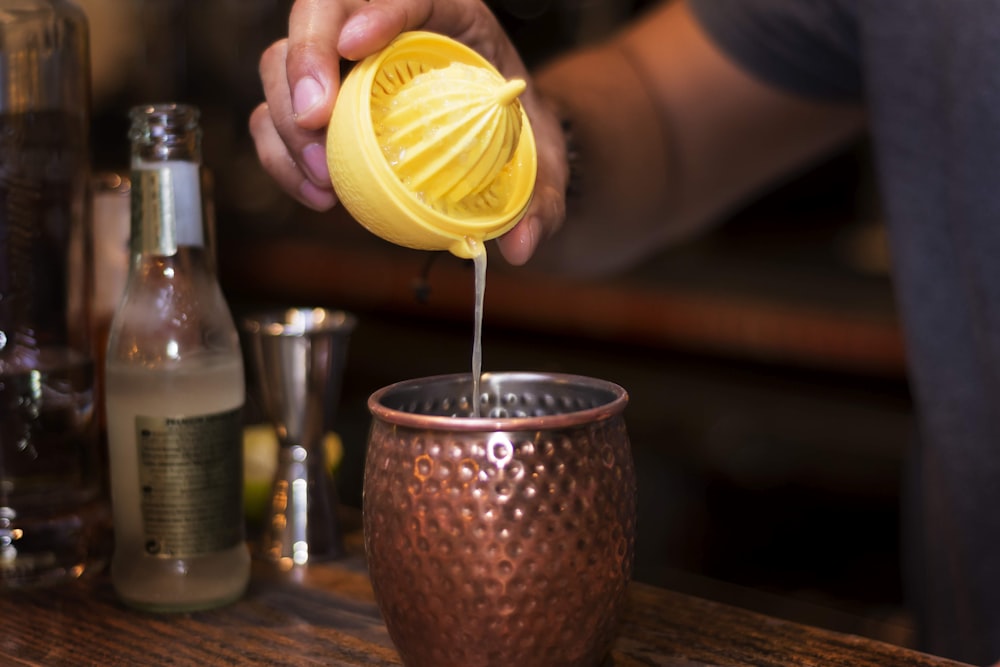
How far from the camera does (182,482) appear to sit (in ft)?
2.80

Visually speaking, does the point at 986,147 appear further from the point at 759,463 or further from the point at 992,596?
the point at 759,463

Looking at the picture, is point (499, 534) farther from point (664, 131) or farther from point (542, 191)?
point (664, 131)

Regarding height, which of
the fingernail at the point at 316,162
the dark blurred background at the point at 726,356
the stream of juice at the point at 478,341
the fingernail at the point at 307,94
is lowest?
the dark blurred background at the point at 726,356

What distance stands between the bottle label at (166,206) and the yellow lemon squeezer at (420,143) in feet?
0.61

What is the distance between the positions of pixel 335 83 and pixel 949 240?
723mm

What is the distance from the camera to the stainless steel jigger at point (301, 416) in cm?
→ 98

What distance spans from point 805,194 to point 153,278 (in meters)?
2.69

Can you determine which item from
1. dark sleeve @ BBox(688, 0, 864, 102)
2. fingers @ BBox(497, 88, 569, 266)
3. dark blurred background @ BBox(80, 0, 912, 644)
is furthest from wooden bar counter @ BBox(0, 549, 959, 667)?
dark blurred background @ BBox(80, 0, 912, 644)

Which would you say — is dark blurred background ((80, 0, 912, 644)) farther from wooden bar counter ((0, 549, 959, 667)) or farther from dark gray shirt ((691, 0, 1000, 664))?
wooden bar counter ((0, 549, 959, 667))

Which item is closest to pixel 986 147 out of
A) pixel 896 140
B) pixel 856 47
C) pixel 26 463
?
pixel 896 140

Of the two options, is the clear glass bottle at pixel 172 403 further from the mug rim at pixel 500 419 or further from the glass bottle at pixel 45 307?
the mug rim at pixel 500 419

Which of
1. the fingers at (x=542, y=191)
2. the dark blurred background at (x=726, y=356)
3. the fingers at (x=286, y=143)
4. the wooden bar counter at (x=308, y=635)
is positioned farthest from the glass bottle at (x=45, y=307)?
the dark blurred background at (x=726, y=356)

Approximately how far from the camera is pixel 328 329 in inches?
39.8

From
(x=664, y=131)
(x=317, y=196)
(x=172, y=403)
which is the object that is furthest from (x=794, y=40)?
(x=172, y=403)
